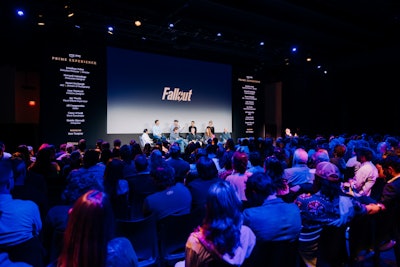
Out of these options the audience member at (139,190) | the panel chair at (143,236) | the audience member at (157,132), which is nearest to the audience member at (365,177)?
the audience member at (139,190)

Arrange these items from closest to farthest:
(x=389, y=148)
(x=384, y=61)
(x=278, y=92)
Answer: (x=389, y=148) < (x=384, y=61) < (x=278, y=92)

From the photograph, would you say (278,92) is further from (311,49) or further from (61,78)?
(61,78)

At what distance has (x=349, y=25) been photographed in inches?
421

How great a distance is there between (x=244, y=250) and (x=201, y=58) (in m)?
12.6

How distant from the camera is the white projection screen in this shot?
11.3 meters

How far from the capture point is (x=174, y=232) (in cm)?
251

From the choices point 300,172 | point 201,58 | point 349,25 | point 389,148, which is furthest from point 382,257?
point 201,58

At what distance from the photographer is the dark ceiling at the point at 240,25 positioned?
29.3 ft

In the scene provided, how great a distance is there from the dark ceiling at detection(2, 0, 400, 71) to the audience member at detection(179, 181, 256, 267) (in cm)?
790

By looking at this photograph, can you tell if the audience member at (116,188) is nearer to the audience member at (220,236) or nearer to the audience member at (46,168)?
the audience member at (46,168)

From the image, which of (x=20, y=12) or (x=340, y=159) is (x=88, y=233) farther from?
(x=20, y=12)

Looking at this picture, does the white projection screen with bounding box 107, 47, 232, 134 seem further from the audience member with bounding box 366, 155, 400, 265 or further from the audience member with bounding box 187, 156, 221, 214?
the audience member with bounding box 366, 155, 400, 265

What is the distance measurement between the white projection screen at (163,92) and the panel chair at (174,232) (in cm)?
915

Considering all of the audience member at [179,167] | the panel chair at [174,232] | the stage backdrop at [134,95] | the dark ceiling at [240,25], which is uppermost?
the dark ceiling at [240,25]
